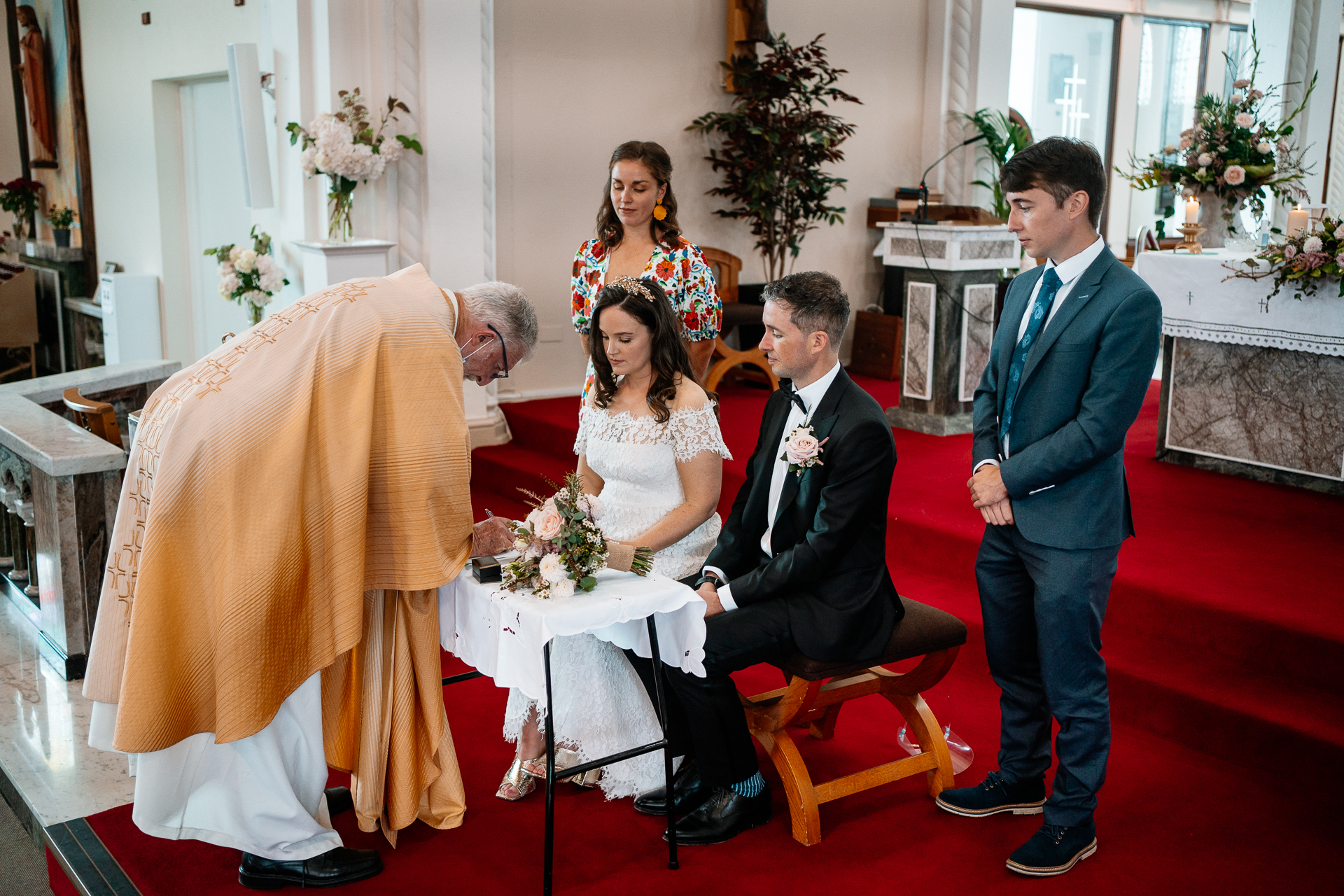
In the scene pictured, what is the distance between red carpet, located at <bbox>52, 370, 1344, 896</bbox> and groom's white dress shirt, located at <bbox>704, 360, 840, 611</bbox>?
2.25 feet

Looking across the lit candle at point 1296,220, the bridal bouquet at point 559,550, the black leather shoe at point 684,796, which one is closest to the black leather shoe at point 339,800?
the black leather shoe at point 684,796

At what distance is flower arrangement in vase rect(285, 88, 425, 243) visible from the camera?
242 inches

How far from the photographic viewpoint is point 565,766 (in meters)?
3.48

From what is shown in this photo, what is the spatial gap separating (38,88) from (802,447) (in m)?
11.0

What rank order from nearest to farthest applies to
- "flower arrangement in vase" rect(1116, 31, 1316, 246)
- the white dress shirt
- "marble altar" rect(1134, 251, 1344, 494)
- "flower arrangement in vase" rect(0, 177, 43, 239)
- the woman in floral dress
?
the white dress shirt < the woman in floral dress < "marble altar" rect(1134, 251, 1344, 494) < "flower arrangement in vase" rect(1116, 31, 1316, 246) < "flower arrangement in vase" rect(0, 177, 43, 239)

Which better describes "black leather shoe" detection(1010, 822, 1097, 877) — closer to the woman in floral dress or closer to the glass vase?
the woman in floral dress

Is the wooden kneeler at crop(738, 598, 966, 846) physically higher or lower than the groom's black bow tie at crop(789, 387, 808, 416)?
lower

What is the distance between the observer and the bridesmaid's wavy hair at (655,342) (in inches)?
136

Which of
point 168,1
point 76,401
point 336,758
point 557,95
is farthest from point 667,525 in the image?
point 168,1

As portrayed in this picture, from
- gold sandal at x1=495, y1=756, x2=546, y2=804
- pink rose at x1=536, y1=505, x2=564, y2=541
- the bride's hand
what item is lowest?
gold sandal at x1=495, y1=756, x2=546, y2=804

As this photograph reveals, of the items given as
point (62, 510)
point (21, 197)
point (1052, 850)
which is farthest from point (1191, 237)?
point (21, 197)

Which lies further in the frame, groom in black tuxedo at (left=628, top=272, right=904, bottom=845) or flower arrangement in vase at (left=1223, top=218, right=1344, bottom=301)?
flower arrangement in vase at (left=1223, top=218, right=1344, bottom=301)

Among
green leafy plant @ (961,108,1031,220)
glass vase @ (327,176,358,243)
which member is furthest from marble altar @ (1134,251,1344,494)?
glass vase @ (327,176,358,243)

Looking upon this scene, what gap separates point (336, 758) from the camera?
317 cm
